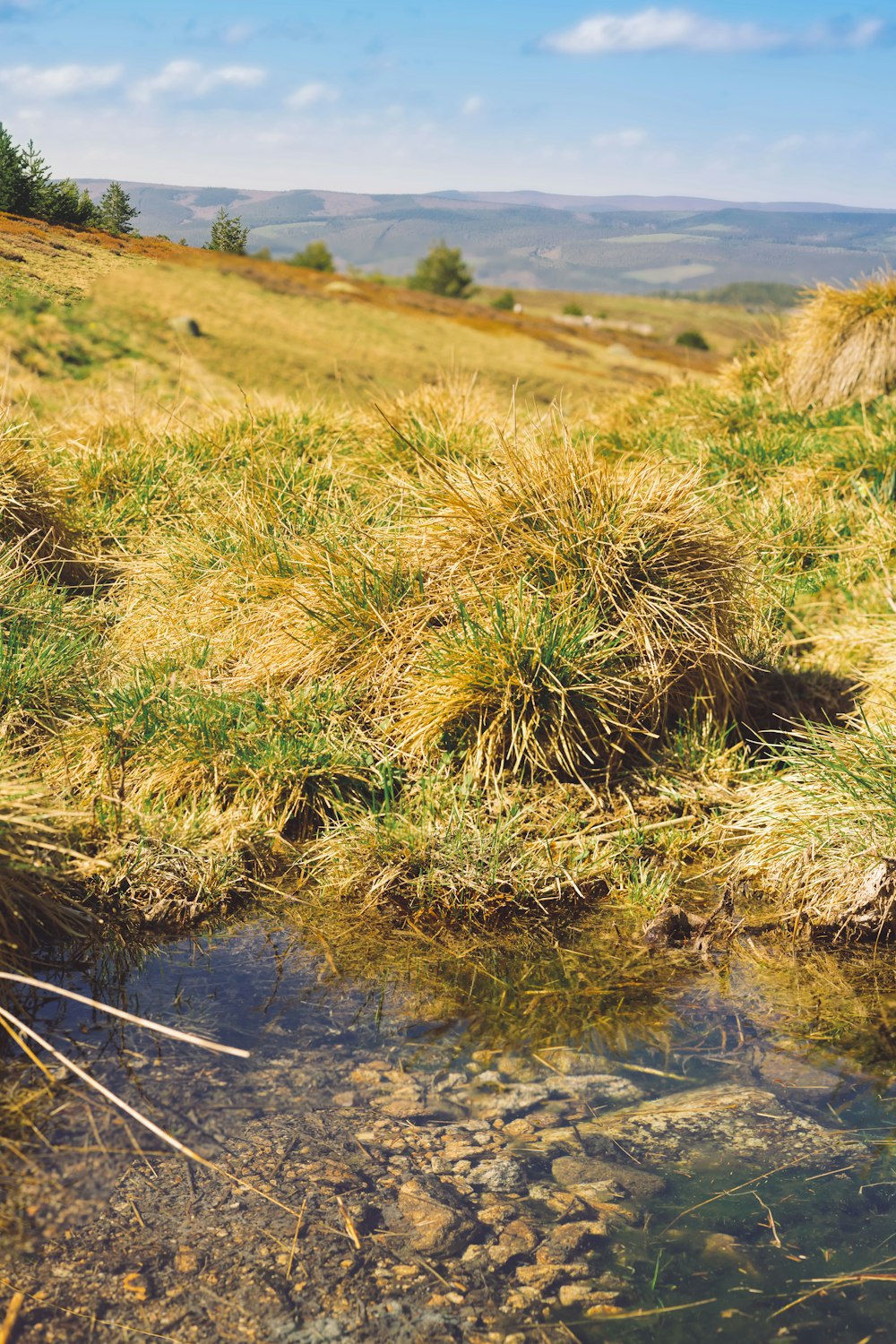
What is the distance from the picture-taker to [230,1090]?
2756mm

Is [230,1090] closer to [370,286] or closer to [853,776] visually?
[853,776]

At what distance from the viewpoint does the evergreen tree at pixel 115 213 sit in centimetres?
649

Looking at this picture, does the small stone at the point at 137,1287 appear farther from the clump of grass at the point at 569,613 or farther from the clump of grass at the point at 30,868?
the clump of grass at the point at 569,613

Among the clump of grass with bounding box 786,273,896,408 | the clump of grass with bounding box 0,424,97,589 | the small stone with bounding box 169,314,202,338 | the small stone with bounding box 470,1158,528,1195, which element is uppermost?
the small stone with bounding box 169,314,202,338

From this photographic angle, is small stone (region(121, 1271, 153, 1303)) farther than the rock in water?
No

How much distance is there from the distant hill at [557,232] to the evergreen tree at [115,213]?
80 millimetres

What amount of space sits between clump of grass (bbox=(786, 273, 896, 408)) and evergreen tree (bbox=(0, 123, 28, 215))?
19.0 feet

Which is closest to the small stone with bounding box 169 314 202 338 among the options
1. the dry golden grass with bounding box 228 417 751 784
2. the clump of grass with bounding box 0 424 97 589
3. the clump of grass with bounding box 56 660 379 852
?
the clump of grass with bounding box 0 424 97 589

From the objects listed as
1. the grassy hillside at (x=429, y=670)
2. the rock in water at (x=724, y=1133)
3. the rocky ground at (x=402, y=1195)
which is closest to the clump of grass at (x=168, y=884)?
the grassy hillside at (x=429, y=670)

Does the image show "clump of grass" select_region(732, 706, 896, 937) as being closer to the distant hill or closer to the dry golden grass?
the dry golden grass

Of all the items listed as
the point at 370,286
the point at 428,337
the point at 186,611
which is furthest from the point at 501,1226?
the point at 370,286

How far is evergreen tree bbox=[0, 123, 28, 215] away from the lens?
6.00 metres

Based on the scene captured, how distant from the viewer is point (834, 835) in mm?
3709

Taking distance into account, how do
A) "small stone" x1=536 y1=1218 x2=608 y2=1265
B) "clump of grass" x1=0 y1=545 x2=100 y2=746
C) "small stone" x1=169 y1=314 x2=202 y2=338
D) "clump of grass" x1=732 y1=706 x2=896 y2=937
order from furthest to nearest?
"small stone" x1=169 y1=314 x2=202 y2=338
"clump of grass" x1=0 y1=545 x2=100 y2=746
"clump of grass" x1=732 y1=706 x2=896 y2=937
"small stone" x1=536 y1=1218 x2=608 y2=1265
